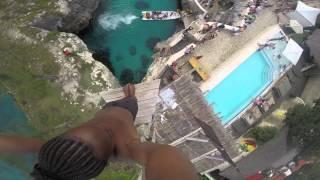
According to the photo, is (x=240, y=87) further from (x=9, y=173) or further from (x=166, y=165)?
(x=166, y=165)

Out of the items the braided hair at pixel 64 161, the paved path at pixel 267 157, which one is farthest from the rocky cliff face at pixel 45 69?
the braided hair at pixel 64 161

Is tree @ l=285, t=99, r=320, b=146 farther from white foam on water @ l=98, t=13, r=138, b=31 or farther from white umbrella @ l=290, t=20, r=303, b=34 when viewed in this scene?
white foam on water @ l=98, t=13, r=138, b=31

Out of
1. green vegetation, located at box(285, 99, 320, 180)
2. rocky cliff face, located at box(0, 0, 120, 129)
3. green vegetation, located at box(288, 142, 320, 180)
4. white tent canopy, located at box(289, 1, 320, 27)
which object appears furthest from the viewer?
white tent canopy, located at box(289, 1, 320, 27)

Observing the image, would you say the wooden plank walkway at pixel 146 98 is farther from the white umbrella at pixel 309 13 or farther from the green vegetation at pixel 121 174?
the white umbrella at pixel 309 13

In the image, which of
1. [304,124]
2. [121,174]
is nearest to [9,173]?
[121,174]

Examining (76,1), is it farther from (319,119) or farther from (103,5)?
(319,119)

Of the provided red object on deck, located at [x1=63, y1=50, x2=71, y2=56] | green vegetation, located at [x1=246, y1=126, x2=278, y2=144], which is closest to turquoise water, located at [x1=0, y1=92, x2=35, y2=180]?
red object on deck, located at [x1=63, y1=50, x2=71, y2=56]
